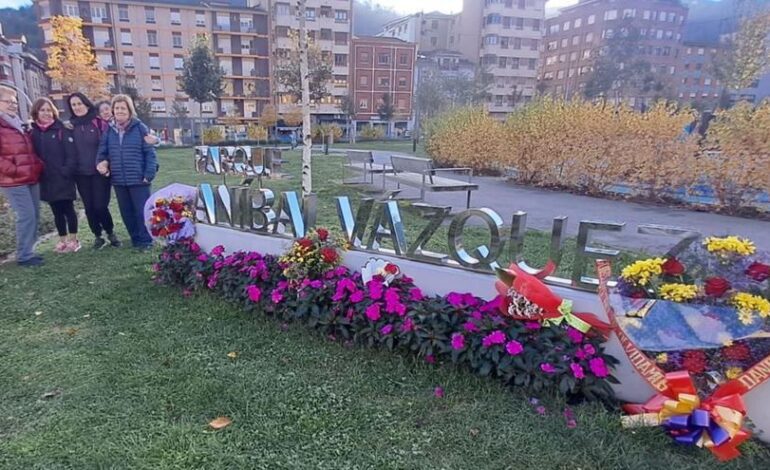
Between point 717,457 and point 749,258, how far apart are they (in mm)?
937

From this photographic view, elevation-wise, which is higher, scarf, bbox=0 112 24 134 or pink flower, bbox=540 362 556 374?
scarf, bbox=0 112 24 134

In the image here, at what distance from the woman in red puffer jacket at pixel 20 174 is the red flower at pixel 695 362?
5880 millimetres

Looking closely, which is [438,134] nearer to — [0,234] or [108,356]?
[0,234]


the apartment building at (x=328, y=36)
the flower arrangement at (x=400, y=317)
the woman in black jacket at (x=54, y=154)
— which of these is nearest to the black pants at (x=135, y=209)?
the woman in black jacket at (x=54, y=154)

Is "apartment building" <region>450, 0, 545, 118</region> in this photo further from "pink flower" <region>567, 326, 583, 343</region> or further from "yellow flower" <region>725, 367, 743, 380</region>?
"yellow flower" <region>725, 367, 743, 380</region>

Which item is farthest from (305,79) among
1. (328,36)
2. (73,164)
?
(328,36)

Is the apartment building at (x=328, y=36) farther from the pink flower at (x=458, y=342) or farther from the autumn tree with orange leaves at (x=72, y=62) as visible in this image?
the pink flower at (x=458, y=342)

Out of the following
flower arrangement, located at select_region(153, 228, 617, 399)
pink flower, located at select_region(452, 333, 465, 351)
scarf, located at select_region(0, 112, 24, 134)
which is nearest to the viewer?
flower arrangement, located at select_region(153, 228, 617, 399)

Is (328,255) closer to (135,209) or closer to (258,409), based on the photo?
(258,409)

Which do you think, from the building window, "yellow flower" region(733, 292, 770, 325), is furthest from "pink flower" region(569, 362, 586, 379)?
the building window

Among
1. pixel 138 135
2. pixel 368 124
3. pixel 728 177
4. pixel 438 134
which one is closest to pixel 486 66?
pixel 368 124

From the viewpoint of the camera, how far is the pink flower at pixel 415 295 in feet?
9.91

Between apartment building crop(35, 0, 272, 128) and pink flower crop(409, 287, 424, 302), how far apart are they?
158 ft

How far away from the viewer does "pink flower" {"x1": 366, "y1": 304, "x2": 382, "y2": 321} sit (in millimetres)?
2950
